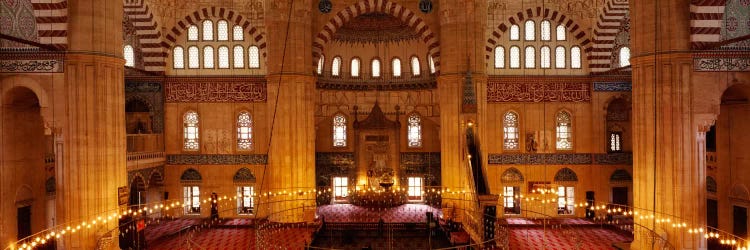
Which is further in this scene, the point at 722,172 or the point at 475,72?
the point at 475,72

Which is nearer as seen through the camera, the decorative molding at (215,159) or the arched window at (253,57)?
the decorative molding at (215,159)

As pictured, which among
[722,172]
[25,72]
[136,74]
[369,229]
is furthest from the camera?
[136,74]

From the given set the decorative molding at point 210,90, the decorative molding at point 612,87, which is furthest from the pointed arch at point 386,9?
the decorative molding at point 612,87

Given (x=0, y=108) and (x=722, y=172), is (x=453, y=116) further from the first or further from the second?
(x=0, y=108)

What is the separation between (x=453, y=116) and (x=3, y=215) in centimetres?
1214

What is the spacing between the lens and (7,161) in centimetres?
1273

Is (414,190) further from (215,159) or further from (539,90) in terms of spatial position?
(215,159)

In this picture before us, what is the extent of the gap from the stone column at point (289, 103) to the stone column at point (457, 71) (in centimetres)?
441

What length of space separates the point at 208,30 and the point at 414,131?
8790mm

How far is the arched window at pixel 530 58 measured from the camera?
1952 cm

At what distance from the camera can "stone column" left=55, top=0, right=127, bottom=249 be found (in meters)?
11.8

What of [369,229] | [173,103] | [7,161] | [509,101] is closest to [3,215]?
[7,161]

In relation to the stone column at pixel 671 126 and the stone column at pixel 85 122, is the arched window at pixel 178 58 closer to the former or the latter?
the stone column at pixel 85 122

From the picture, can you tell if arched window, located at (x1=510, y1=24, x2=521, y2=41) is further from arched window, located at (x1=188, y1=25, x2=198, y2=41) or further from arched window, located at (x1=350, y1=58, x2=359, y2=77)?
arched window, located at (x1=188, y1=25, x2=198, y2=41)
